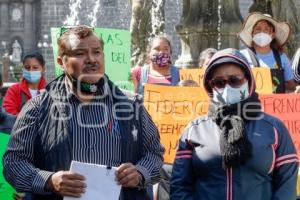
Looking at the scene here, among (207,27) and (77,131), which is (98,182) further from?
(207,27)

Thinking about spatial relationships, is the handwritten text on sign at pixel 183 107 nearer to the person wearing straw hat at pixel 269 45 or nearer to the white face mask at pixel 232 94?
the person wearing straw hat at pixel 269 45

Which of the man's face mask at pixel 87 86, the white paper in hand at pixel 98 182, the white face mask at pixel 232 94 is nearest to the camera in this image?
the white paper in hand at pixel 98 182

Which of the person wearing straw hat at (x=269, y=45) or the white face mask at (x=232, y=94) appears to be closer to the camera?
the white face mask at (x=232, y=94)

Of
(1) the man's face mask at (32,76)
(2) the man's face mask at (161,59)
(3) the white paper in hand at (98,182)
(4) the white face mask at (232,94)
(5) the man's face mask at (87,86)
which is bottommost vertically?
(3) the white paper in hand at (98,182)

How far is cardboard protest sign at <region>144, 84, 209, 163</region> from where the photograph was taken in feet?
18.4

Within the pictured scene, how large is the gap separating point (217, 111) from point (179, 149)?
27 cm

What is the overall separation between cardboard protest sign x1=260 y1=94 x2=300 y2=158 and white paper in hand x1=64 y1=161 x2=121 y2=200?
2.48m

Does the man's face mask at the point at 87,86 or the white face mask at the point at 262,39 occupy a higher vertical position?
the white face mask at the point at 262,39

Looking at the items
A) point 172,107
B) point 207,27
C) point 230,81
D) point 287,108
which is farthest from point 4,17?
point 230,81

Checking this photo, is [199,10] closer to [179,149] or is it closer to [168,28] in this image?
[179,149]

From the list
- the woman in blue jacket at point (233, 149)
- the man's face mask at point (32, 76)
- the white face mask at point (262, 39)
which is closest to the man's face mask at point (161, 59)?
the white face mask at point (262, 39)

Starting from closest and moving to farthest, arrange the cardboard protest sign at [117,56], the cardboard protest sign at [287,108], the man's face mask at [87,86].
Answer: the man's face mask at [87,86]
the cardboard protest sign at [287,108]
the cardboard protest sign at [117,56]

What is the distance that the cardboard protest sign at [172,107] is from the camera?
5.61 m

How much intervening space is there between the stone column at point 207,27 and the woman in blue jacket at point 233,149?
15.5 feet
